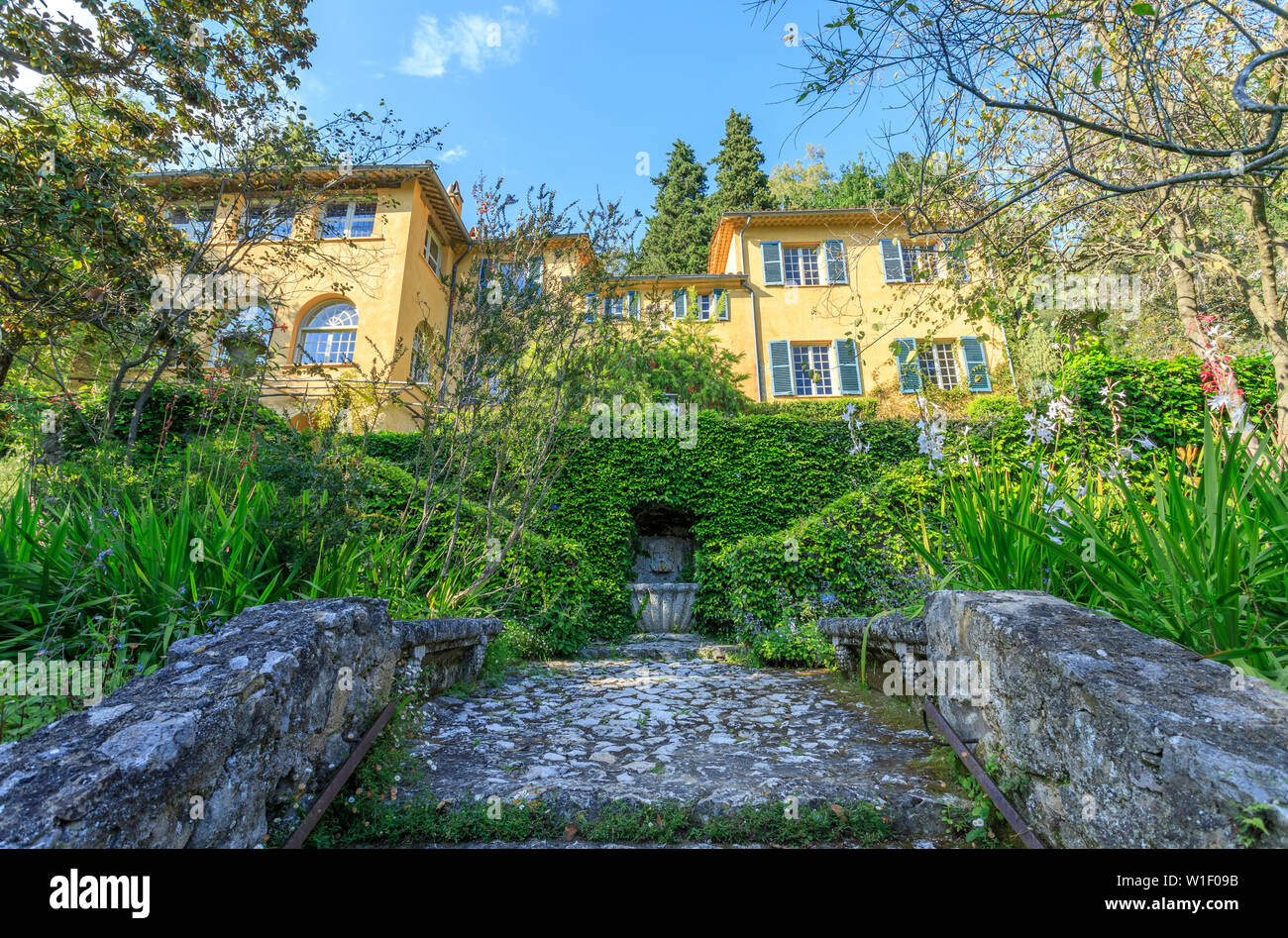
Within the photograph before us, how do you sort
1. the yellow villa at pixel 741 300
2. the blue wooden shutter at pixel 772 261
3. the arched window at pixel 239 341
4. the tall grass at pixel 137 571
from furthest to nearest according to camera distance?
1. the blue wooden shutter at pixel 772 261
2. the yellow villa at pixel 741 300
3. the arched window at pixel 239 341
4. the tall grass at pixel 137 571

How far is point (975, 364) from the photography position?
15.9m

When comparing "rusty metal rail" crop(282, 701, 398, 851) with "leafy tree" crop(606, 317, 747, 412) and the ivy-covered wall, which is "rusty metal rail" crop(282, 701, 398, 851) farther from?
"leafy tree" crop(606, 317, 747, 412)

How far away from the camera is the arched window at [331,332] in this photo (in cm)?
1448

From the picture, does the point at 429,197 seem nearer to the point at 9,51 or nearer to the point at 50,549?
the point at 9,51

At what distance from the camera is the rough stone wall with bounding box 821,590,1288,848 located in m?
1.29

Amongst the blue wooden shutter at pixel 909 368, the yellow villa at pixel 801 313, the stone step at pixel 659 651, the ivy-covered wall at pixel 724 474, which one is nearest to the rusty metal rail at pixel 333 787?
the blue wooden shutter at pixel 909 368

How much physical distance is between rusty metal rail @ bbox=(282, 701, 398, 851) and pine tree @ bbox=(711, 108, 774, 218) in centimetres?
2527

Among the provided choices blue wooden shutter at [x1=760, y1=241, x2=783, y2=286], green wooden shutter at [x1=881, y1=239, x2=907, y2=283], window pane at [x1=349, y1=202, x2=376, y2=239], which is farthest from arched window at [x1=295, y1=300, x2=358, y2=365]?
green wooden shutter at [x1=881, y1=239, x2=907, y2=283]

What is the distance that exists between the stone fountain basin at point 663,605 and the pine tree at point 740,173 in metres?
20.3

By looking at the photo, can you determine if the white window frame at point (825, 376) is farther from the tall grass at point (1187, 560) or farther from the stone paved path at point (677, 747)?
the tall grass at point (1187, 560)

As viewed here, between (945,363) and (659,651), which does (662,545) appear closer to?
(659,651)
